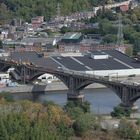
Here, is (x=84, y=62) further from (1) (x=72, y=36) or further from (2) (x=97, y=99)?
(1) (x=72, y=36)

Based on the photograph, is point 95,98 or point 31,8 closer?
point 95,98

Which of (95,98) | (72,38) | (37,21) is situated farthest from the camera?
(37,21)

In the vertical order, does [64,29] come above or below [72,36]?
above

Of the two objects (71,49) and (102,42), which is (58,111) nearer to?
(71,49)

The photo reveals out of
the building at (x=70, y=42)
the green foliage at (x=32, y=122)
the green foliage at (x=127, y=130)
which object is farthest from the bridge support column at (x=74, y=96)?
the building at (x=70, y=42)

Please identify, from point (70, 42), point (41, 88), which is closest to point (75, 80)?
point (41, 88)

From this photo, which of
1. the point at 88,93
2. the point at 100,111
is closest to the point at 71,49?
the point at 88,93
